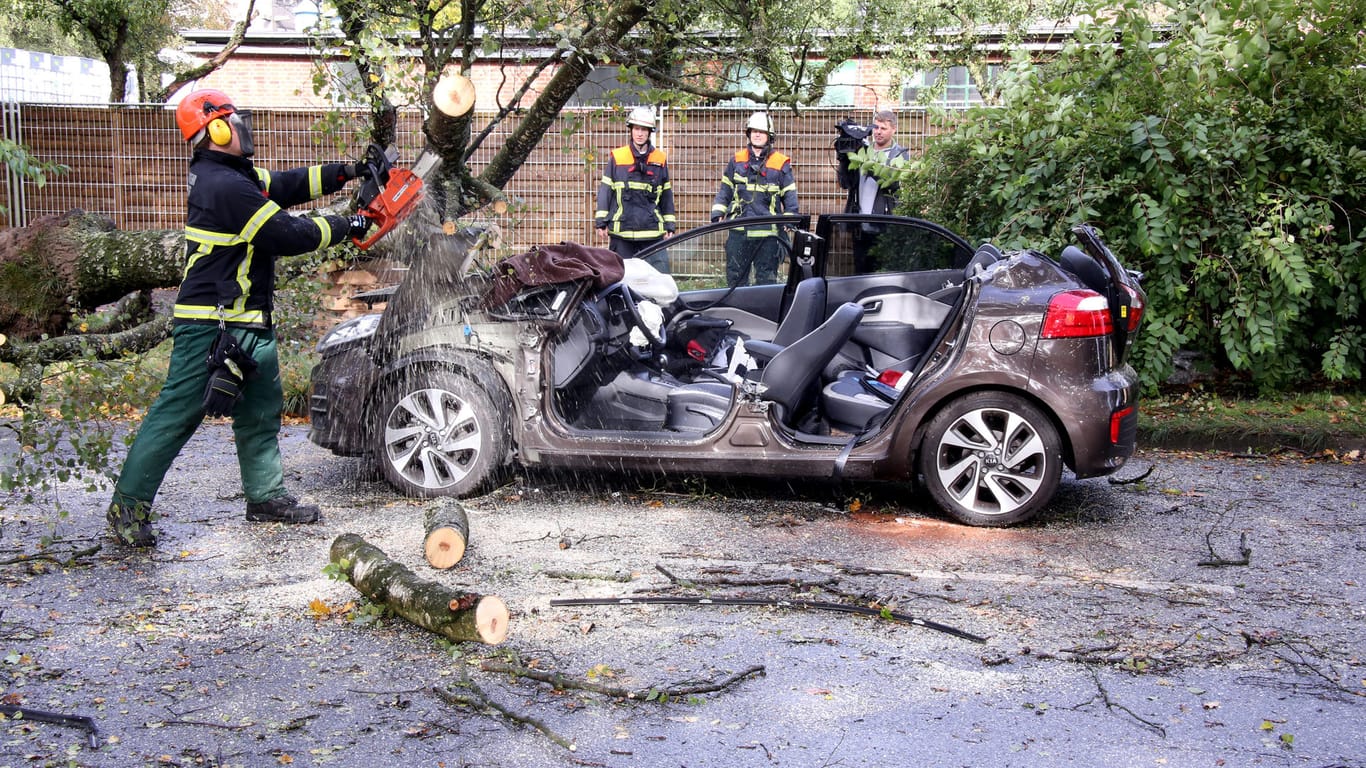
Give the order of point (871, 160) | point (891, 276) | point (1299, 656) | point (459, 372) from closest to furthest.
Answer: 1. point (1299, 656)
2. point (459, 372)
3. point (891, 276)
4. point (871, 160)

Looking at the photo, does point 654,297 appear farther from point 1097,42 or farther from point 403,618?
point 1097,42

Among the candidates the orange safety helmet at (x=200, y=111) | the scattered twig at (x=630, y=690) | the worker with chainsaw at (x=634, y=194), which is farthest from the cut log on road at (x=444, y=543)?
the worker with chainsaw at (x=634, y=194)

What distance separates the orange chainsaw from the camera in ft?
18.7

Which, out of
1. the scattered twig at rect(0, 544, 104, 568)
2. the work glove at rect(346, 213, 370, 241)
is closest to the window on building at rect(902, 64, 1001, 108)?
the work glove at rect(346, 213, 370, 241)

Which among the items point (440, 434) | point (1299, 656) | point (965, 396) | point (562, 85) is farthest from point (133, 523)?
point (1299, 656)

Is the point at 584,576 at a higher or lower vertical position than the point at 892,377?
lower

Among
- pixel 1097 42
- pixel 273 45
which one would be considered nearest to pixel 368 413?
pixel 1097 42

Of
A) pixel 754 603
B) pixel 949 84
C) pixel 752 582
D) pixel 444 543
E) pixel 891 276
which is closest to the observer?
pixel 754 603

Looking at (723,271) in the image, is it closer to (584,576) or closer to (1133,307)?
(1133,307)

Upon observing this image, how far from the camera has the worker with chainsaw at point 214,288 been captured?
5395 millimetres

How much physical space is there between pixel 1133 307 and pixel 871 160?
3.73 metres

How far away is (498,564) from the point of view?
509cm

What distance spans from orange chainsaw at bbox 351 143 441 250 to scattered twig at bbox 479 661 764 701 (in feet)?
8.51

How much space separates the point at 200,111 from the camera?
5.39 m
